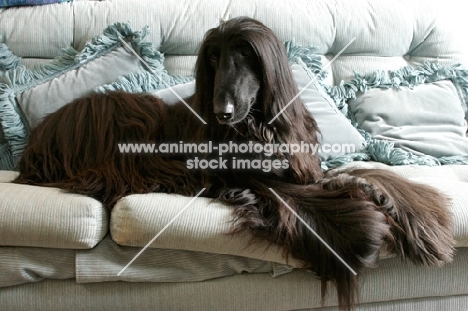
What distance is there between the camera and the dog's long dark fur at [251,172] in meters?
1.08

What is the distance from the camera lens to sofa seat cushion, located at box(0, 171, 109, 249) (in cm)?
109

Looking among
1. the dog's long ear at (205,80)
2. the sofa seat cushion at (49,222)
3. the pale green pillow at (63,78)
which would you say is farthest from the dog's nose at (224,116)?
the pale green pillow at (63,78)

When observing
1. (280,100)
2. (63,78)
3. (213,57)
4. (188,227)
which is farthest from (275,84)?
(63,78)

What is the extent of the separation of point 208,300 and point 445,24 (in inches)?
63.3

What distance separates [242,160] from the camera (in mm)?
1253

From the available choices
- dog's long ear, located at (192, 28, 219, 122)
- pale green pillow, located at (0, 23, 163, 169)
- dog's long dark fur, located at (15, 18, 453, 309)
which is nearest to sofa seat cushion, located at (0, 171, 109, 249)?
dog's long dark fur, located at (15, 18, 453, 309)

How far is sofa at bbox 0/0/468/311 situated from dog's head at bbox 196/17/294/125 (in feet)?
0.89

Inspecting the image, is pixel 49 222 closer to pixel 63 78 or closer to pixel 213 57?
pixel 213 57

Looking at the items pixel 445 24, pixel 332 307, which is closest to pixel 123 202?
pixel 332 307

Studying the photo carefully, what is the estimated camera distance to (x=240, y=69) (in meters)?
1.15

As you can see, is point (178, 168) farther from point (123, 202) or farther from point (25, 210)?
point (25, 210)

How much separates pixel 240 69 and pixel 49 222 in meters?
0.61

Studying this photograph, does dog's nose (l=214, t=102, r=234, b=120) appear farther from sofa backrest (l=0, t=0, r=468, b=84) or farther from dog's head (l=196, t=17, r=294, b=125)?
sofa backrest (l=0, t=0, r=468, b=84)

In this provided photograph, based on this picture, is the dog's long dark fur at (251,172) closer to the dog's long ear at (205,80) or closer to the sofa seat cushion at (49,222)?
the dog's long ear at (205,80)
